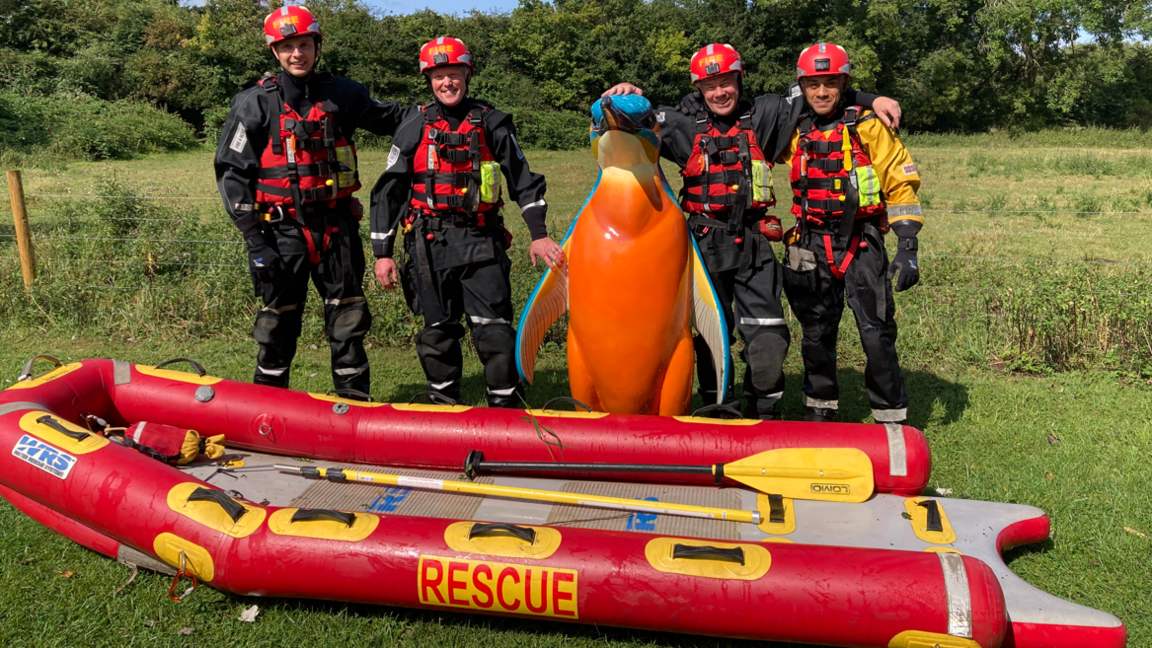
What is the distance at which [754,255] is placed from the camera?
189 inches

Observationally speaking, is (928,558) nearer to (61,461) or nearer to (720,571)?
(720,571)

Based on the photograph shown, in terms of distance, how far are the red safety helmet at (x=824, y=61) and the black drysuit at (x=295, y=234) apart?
7.70 ft

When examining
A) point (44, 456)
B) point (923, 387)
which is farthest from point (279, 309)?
point (923, 387)

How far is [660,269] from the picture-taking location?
4367 mm

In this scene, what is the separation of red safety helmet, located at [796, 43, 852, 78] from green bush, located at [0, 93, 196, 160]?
22.3m

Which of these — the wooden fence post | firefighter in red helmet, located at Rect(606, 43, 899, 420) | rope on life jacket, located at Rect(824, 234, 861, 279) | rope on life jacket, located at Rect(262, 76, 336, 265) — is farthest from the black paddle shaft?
the wooden fence post

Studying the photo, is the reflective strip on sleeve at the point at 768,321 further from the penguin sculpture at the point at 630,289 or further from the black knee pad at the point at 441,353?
the black knee pad at the point at 441,353

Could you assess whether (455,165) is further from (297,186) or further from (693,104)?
(693,104)

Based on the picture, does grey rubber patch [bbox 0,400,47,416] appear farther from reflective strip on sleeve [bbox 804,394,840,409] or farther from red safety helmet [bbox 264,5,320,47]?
reflective strip on sleeve [bbox 804,394,840,409]

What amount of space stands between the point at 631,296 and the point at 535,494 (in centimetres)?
115

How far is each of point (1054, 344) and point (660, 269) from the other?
13.2ft

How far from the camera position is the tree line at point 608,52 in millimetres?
30141

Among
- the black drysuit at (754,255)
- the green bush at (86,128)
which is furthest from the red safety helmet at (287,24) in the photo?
the green bush at (86,128)

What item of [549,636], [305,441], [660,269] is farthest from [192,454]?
[660,269]
